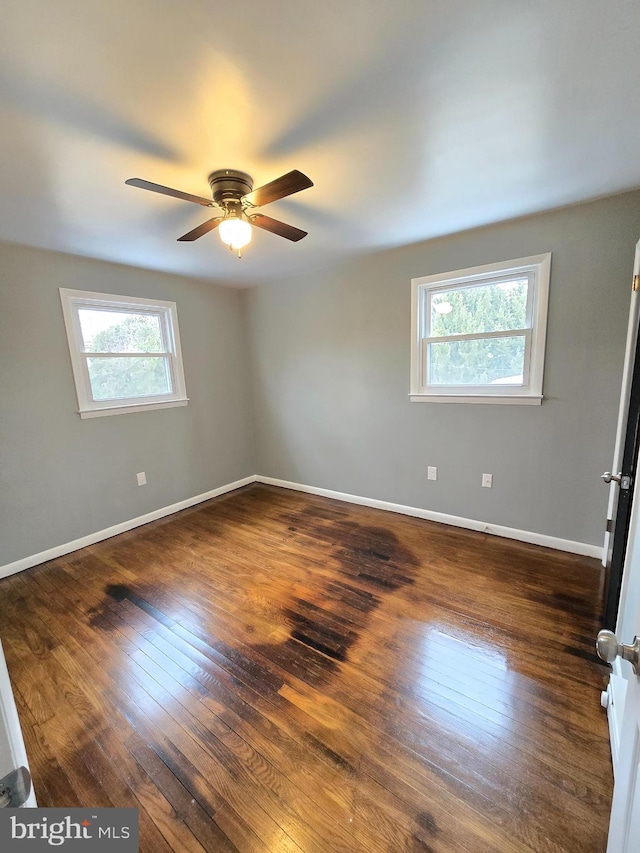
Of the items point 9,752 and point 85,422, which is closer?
point 9,752

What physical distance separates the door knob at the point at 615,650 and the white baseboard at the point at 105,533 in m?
3.58

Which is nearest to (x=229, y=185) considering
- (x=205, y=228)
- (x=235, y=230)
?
(x=235, y=230)

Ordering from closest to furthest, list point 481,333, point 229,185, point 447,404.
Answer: point 229,185, point 481,333, point 447,404

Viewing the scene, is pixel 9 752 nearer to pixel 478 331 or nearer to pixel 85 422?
pixel 85 422

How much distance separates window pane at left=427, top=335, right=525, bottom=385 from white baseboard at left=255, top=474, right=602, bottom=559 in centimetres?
121

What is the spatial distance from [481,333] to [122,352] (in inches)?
126

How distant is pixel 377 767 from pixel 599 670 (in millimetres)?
1162

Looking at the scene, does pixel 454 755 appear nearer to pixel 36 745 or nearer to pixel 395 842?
pixel 395 842

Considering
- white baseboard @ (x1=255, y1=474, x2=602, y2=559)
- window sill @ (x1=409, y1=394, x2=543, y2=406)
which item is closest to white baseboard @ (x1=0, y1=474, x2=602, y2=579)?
white baseboard @ (x1=255, y1=474, x2=602, y2=559)

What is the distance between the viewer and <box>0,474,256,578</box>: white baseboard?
2.71 metres

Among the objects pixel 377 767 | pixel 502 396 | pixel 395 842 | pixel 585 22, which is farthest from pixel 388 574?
pixel 585 22

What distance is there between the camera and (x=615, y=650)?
662 mm

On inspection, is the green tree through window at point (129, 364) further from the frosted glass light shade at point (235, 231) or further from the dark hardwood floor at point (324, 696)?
the frosted glass light shade at point (235, 231)

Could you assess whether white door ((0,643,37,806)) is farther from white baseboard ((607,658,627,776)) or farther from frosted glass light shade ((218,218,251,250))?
frosted glass light shade ((218,218,251,250))
